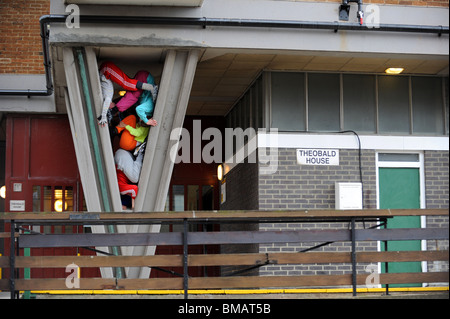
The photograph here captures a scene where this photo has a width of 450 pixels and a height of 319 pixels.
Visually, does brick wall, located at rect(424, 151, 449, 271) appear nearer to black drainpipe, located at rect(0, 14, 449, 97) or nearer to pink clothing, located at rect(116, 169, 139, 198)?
black drainpipe, located at rect(0, 14, 449, 97)

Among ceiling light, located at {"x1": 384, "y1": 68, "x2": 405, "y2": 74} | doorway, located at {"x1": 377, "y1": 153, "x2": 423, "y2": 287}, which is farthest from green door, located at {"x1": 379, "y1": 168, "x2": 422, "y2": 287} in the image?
ceiling light, located at {"x1": 384, "y1": 68, "x2": 405, "y2": 74}

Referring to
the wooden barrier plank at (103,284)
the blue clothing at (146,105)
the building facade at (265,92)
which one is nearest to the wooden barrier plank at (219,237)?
the wooden barrier plank at (103,284)

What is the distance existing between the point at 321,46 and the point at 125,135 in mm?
3697

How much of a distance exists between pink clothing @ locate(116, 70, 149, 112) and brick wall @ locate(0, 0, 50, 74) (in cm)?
434

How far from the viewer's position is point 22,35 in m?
18.1

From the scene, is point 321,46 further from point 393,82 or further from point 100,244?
point 100,244

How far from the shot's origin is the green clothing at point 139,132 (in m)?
14.1

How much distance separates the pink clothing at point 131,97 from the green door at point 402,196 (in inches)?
185

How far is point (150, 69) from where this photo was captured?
47.2 feet

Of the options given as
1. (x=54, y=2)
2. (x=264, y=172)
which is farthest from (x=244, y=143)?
(x=54, y=2)

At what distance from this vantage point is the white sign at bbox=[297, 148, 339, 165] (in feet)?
48.8

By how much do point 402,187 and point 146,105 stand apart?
5.05 meters

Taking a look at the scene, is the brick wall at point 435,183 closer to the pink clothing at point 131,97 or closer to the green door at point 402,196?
the green door at point 402,196
